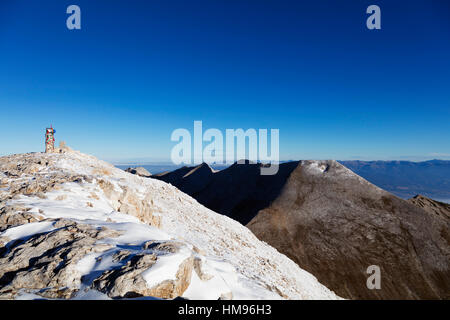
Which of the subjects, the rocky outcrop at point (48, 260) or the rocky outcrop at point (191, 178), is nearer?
the rocky outcrop at point (48, 260)

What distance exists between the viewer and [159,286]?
5.56 m

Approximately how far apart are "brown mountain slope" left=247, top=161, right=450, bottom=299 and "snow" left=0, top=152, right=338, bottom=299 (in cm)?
1805

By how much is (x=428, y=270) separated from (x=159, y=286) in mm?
50209

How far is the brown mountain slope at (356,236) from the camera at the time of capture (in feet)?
110

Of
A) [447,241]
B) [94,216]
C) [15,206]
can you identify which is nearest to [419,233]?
[447,241]

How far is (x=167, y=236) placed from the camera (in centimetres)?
917

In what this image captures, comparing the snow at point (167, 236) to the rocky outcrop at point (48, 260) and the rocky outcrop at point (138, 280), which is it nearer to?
the rocky outcrop at point (138, 280)

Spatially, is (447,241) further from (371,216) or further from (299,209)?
(299,209)

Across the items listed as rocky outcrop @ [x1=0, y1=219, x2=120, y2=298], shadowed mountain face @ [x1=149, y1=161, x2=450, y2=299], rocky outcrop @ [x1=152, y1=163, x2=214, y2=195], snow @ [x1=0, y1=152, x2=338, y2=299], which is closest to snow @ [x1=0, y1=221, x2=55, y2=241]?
snow @ [x1=0, y1=152, x2=338, y2=299]

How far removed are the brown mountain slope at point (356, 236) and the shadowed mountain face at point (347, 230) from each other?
0.49ft

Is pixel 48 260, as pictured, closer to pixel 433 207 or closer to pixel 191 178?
pixel 433 207

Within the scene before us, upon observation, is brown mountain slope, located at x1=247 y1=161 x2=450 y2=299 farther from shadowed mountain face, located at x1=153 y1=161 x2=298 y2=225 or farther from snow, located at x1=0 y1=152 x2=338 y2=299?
snow, located at x1=0 y1=152 x2=338 y2=299

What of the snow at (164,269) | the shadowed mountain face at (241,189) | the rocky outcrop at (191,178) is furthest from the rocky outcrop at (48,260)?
the rocky outcrop at (191,178)

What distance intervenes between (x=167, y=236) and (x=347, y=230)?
46169mm
